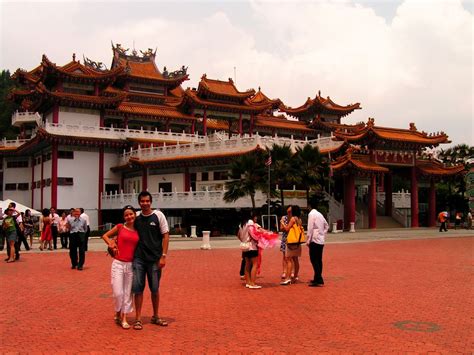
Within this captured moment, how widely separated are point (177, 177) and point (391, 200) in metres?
17.8

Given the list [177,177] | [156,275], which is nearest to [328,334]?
[156,275]

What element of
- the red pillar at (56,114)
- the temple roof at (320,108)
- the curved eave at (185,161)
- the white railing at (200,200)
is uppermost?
the temple roof at (320,108)

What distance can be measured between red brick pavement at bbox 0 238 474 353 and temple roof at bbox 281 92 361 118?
44595 mm

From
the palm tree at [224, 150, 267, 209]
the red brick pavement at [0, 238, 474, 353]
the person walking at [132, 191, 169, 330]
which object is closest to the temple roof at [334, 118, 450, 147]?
the palm tree at [224, 150, 267, 209]

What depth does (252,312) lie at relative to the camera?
30.1ft

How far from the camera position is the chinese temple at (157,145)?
4091 cm

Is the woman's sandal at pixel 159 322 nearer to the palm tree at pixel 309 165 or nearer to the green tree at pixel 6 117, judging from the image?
the palm tree at pixel 309 165

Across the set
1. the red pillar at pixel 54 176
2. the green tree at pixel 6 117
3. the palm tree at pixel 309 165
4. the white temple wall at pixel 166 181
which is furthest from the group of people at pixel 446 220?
the green tree at pixel 6 117

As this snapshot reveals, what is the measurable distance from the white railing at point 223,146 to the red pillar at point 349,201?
302 cm

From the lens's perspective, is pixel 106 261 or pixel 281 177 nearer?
pixel 106 261

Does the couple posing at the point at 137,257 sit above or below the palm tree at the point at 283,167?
below

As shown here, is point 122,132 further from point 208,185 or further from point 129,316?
point 129,316

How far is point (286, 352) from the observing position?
665cm

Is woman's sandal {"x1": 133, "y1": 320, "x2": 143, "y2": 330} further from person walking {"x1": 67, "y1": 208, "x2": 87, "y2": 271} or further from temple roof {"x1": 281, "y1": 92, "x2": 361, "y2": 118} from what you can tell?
temple roof {"x1": 281, "y1": 92, "x2": 361, "y2": 118}
